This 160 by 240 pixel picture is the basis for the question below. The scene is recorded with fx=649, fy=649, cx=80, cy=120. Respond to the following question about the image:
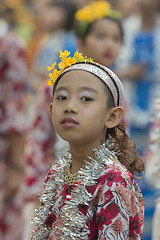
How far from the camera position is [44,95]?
17.3 feet

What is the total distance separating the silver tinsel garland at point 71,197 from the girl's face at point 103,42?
80.9 inches

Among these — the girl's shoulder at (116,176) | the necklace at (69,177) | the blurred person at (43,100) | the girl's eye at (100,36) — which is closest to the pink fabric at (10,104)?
the blurred person at (43,100)

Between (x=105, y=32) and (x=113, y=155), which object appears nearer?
(x=113, y=155)

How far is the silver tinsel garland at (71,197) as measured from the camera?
9.26ft

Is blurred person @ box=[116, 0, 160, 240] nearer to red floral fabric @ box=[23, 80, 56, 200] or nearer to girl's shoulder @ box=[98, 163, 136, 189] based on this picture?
red floral fabric @ box=[23, 80, 56, 200]

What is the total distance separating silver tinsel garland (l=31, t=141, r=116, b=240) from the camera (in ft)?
9.26

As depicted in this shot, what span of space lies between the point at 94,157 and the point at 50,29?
4622mm

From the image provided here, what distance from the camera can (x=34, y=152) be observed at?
212 inches

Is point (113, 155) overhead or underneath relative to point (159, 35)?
underneath

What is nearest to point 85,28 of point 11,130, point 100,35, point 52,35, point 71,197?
point 100,35

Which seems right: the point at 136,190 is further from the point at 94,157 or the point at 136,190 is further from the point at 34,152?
the point at 34,152

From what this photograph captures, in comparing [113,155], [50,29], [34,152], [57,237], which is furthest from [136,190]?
[50,29]

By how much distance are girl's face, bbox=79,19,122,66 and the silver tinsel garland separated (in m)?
2.05

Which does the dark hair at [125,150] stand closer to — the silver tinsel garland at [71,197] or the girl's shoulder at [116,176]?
the silver tinsel garland at [71,197]
